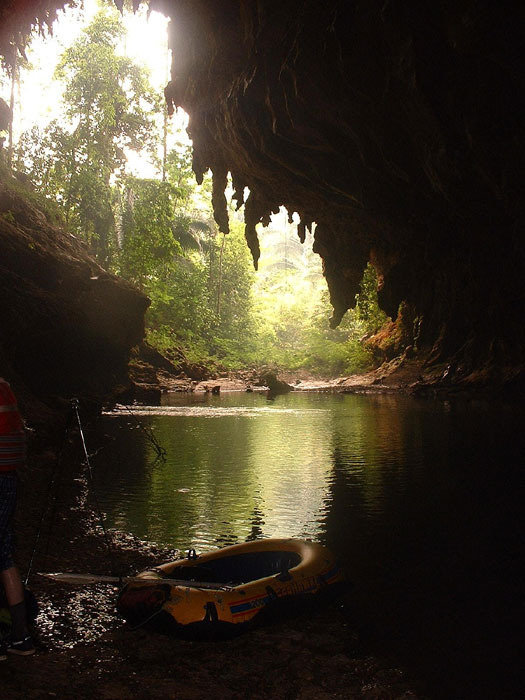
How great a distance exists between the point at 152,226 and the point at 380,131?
22620mm

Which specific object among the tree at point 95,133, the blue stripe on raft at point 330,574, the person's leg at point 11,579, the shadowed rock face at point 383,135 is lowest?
the blue stripe on raft at point 330,574

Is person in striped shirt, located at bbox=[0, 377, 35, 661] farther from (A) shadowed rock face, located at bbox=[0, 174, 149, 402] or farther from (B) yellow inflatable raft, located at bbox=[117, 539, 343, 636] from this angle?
(A) shadowed rock face, located at bbox=[0, 174, 149, 402]

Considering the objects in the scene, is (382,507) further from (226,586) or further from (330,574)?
(226,586)

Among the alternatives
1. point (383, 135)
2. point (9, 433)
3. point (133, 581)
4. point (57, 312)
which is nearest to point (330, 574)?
point (133, 581)

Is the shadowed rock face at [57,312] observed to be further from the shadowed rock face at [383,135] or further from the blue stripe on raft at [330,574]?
the blue stripe on raft at [330,574]

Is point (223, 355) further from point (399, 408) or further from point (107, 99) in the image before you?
point (399, 408)

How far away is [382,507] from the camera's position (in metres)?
8.27

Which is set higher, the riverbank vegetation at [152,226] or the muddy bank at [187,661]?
the riverbank vegetation at [152,226]

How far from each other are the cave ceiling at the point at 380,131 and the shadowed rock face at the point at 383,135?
41 millimetres

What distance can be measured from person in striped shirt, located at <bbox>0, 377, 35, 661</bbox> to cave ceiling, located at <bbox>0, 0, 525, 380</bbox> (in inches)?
394

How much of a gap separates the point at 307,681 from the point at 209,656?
0.77 m

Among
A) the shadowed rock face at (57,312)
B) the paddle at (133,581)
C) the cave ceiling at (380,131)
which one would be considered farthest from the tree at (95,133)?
the paddle at (133,581)

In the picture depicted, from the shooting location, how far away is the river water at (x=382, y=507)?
466 centimetres

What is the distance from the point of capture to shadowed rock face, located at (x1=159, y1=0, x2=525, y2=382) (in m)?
11.7
